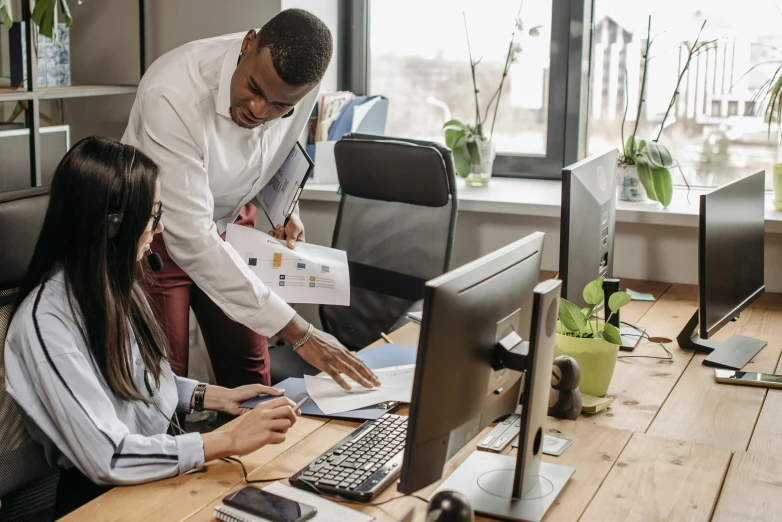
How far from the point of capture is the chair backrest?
2500mm

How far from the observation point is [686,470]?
1.40 metres

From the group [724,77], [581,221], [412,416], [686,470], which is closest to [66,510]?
[412,416]

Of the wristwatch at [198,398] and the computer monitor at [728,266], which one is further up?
the computer monitor at [728,266]

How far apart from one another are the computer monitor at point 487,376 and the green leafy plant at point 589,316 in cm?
32

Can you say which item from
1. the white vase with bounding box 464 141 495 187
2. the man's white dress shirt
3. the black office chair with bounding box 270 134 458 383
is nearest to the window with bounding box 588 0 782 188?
the white vase with bounding box 464 141 495 187

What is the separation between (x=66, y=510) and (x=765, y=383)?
1.37 meters

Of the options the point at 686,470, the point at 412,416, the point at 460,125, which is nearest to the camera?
the point at 412,416

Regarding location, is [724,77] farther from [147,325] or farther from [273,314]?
[147,325]

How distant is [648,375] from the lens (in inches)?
74.5

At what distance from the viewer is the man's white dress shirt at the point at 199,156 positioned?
1823 millimetres

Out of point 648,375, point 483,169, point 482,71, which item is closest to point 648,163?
point 483,169

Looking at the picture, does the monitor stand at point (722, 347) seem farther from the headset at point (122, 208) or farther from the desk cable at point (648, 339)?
the headset at point (122, 208)

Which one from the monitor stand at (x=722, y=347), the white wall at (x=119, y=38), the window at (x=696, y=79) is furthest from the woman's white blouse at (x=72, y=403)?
the window at (x=696, y=79)

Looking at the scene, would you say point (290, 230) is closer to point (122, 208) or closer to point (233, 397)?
point (233, 397)
